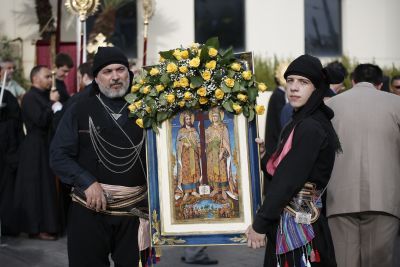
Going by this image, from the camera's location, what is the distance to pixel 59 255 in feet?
28.2

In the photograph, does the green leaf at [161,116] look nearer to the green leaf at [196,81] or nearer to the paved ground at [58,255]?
the green leaf at [196,81]

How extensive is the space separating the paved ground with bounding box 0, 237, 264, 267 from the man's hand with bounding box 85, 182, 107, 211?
2960mm

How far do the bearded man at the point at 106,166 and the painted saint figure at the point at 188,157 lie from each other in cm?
40

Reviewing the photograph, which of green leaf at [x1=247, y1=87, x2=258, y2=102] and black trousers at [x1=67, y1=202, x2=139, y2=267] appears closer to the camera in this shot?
green leaf at [x1=247, y1=87, x2=258, y2=102]

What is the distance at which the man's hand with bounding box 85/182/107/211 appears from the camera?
16.7 ft

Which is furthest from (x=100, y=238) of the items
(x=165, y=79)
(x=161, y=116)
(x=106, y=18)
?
(x=106, y=18)

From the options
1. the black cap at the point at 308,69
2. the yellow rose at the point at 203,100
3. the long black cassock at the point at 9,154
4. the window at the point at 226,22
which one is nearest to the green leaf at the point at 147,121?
the yellow rose at the point at 203,100

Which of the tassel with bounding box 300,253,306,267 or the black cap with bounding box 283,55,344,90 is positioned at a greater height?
the black cap with bounding box 283,55,344,90

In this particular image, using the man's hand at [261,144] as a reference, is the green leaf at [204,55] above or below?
above

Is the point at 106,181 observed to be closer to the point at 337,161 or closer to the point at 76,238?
the point at 76,238

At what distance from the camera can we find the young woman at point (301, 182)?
436 centimetres

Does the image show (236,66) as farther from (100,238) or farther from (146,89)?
(100,238)

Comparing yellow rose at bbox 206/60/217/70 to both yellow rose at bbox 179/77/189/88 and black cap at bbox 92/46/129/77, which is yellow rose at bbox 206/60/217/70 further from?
black cap at bbox 92/46/129/77

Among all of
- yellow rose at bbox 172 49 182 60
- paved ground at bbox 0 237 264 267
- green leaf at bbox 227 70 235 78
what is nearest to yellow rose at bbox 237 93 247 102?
green leaf at bbox 227 70 235 78
